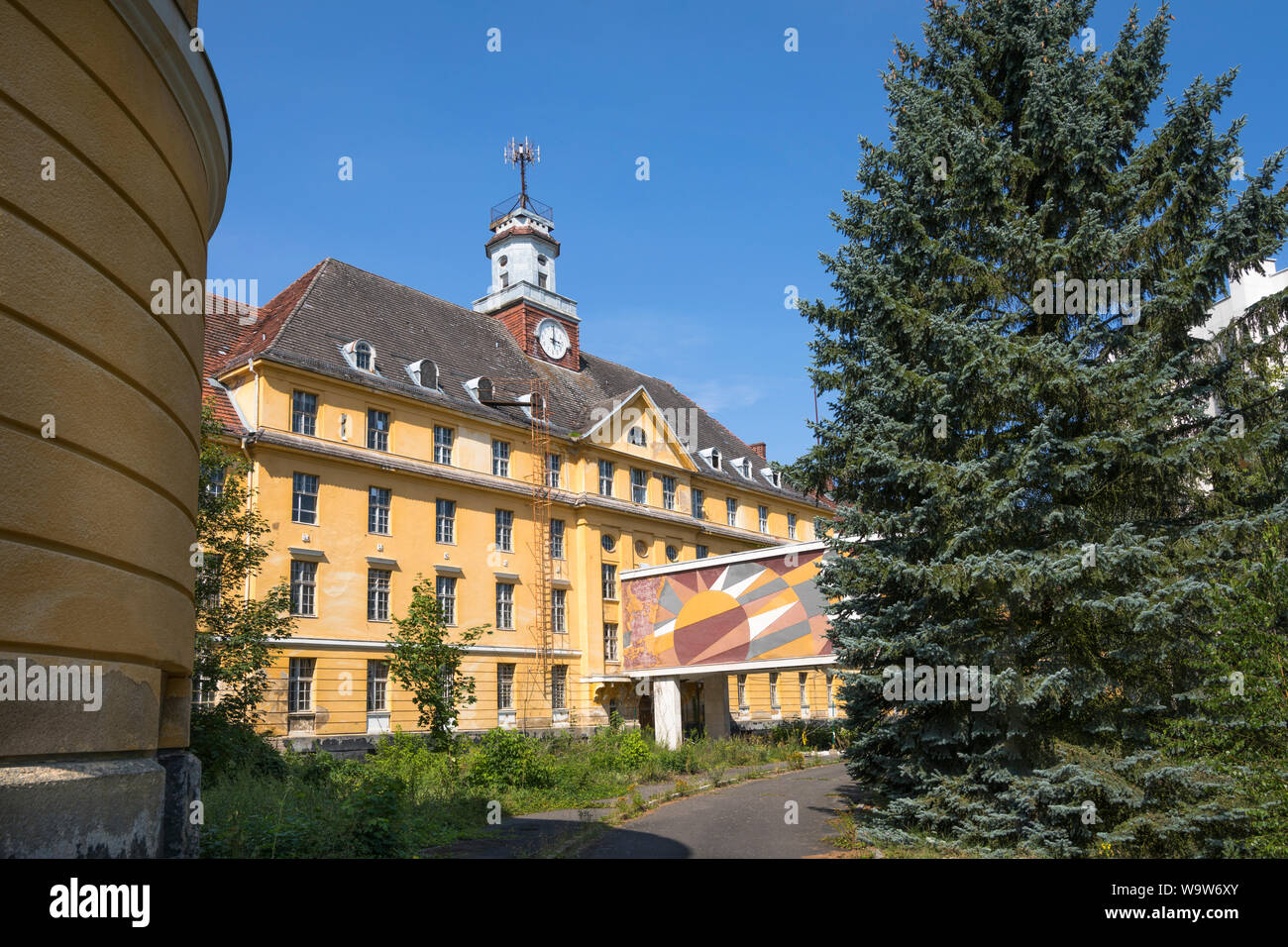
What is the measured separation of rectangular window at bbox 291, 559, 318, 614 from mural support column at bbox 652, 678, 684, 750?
1277cm

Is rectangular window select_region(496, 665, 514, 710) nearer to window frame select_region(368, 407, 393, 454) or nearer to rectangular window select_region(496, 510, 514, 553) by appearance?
rectangular window select_region(496, 510, 514, 553)

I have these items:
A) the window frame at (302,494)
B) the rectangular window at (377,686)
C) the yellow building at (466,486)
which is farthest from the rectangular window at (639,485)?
the window frame at (302,494)

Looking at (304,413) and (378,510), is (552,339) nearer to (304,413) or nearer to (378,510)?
(378,510)

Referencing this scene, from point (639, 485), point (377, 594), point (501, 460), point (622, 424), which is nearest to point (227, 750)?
point (377, 594)

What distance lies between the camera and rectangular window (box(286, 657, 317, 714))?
96.7 feet

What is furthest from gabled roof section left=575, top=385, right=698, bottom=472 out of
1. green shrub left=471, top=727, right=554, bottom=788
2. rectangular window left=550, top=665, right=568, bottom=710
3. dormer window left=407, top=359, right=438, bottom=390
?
green shrub left=471, top=727, right=554, bottom=788

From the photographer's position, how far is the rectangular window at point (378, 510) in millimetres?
33188

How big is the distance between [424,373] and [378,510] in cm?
617

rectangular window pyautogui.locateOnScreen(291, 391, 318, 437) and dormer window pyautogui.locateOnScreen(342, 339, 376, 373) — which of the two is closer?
rectangular window pyautogui.locateOnScreen(291, 391, 318, 437)

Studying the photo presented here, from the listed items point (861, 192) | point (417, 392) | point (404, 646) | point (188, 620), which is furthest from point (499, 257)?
point (188, 620)

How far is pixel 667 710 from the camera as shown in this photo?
34969 millimetres

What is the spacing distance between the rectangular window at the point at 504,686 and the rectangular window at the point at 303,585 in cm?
812

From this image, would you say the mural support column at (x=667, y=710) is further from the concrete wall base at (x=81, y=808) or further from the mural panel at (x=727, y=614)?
the concrete wall base at (x=81, y=808)

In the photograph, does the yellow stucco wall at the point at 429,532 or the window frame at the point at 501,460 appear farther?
the window frame at the point at 501,460
